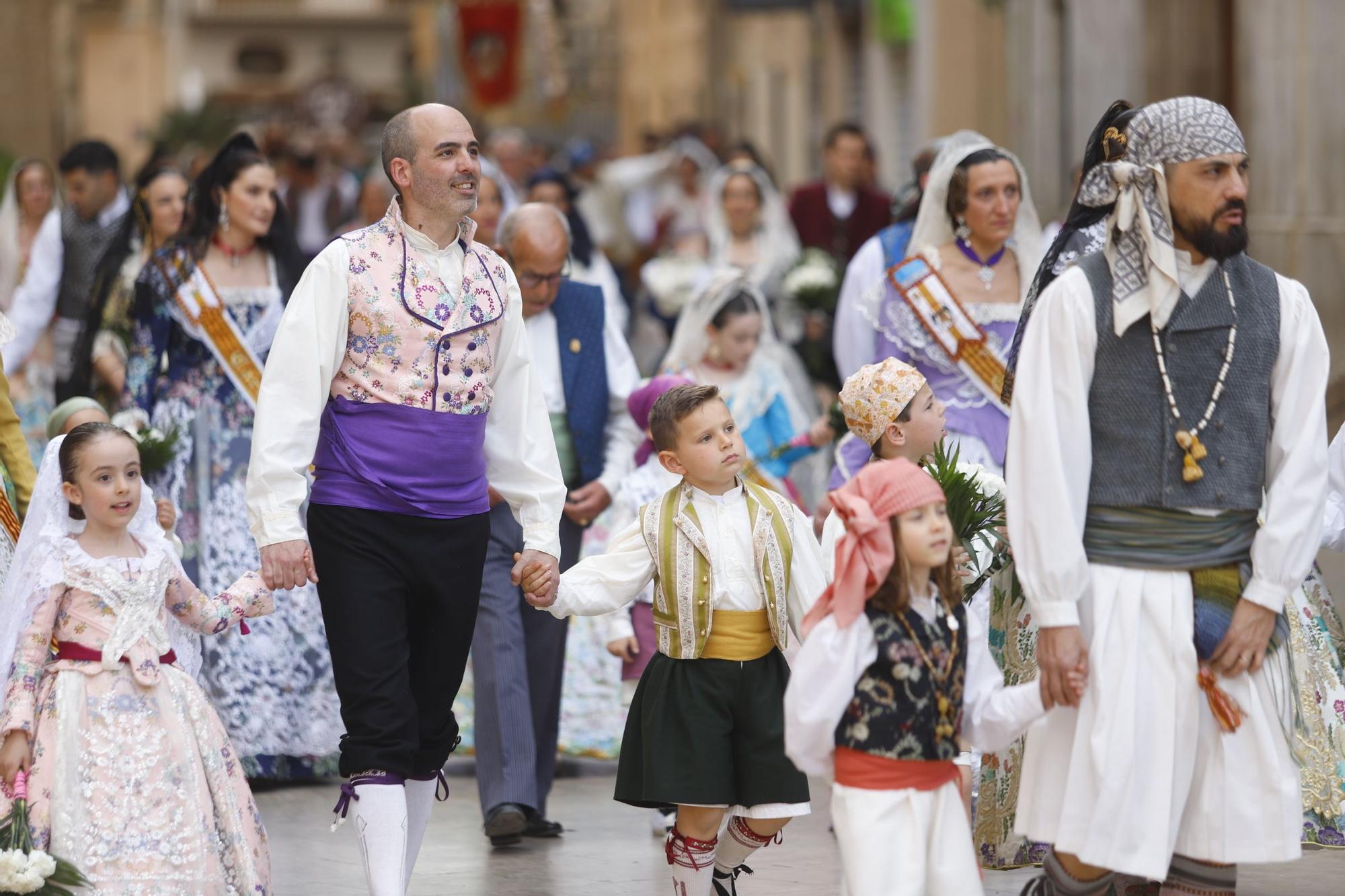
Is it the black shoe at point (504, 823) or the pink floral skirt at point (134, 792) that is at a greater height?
the pink floral skirt at point (134, 792)

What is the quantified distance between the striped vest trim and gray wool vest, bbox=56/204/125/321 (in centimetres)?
540

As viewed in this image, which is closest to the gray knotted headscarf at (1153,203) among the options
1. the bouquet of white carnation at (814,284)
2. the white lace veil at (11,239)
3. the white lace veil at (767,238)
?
the bouquet of white carnation at (814,284)

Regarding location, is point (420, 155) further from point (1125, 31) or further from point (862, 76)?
point (862, 76)

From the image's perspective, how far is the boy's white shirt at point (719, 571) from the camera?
18.8ft

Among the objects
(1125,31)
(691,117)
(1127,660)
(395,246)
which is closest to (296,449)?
(395,246)

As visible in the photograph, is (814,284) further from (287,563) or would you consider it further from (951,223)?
(287,563)

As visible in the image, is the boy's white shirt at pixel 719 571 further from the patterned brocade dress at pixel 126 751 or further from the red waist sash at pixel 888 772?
the patterned brocade dress at pixel 126 751

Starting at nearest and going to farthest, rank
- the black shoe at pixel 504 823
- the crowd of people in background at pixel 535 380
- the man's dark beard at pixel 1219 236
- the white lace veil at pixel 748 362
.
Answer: the man's dark beard at pixel 1219 236 → the crowd of people in background at pixel 535 380 → the black shoe at pixel 504 823 → the white lace veil at pixel 748 362

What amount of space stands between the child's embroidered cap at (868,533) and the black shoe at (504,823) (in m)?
2.33

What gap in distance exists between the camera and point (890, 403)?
242 inches

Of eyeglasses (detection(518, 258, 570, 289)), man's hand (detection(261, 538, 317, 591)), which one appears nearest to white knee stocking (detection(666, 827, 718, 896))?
man's hand (detection(261, 538, 317, 591))

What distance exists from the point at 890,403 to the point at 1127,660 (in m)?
1.51

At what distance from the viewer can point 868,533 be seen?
4.92m

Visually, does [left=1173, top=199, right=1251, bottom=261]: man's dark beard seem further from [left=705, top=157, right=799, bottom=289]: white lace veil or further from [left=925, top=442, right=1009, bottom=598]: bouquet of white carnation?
[left=705, top=157, right=799, bottom=289]: white lace veil
